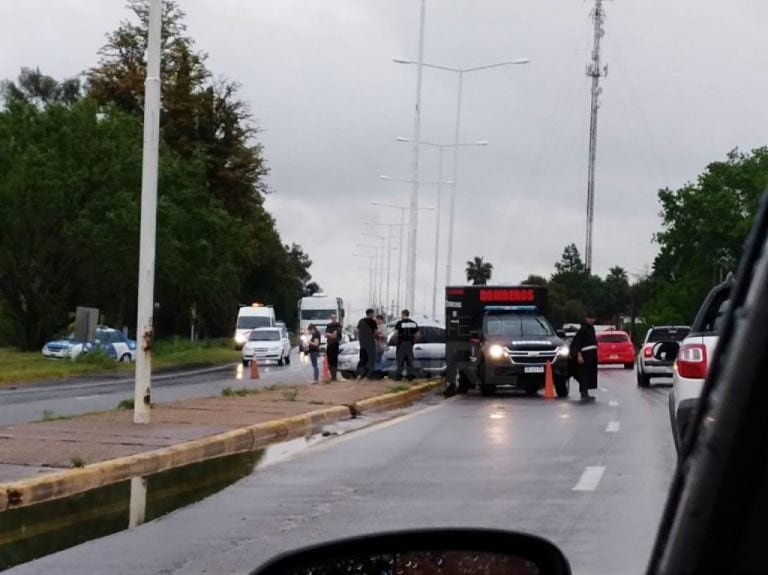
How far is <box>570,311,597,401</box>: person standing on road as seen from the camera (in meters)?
26.7

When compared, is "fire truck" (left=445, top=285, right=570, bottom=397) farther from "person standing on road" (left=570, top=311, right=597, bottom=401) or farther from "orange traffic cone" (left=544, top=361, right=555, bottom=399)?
"person standing on road" (left=570, top=311, right=597, bottom=401)

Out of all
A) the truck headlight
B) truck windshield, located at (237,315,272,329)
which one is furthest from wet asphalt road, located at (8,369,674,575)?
truck windshield, located at (237,315,272,329)

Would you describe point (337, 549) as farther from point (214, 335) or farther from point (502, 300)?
point (214, 335)

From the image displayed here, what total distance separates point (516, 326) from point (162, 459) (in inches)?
662

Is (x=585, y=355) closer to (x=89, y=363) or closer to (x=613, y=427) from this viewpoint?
(x=613, y=427)

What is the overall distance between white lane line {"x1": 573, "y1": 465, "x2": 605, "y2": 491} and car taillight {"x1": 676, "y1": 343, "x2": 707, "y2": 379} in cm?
141

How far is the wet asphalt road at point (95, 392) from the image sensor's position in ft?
77.2

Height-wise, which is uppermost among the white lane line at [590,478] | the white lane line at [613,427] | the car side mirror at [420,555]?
the car side mirror at [420,555]

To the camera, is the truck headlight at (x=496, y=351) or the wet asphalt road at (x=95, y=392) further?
the truck headlight at (x=496, y=351)

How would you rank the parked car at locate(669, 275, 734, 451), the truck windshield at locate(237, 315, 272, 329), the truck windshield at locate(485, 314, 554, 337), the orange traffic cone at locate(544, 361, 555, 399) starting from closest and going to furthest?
the parked car at locate(669, 275, 734, 451) → the orange traffic cone at locate(544, 361, 555, 399) → the truck windshield at locate(485, 314, 554, 337) → the truck windshield at locate(237, 315, 272, 329)

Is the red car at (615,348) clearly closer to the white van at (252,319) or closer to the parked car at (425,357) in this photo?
the parked car at (425,357)

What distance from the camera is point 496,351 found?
2945 centimetres

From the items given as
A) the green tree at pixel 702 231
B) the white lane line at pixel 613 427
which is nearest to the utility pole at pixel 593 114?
the green tree at pixel 702 231

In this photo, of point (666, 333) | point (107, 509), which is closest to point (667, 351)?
point (107, 509)
